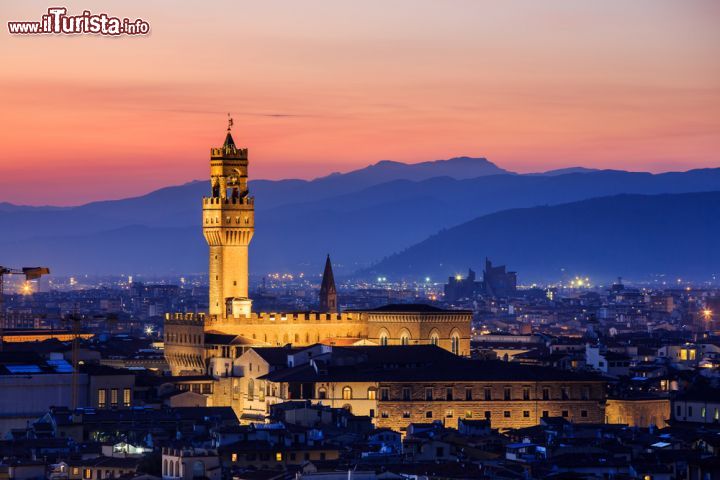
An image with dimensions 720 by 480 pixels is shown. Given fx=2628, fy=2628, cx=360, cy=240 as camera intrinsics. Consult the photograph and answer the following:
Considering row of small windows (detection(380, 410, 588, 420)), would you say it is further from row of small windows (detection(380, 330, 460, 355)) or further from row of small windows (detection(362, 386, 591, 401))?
row of small windows (detection(380, 330, 460, 355))

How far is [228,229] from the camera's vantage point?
121125mm

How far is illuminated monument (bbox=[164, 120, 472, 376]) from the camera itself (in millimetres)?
116000

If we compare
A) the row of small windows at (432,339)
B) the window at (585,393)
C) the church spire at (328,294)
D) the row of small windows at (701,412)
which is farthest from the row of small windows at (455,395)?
the church spire at (328,294)

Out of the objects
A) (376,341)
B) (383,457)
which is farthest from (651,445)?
(376,341)

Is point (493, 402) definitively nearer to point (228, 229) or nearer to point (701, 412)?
point (701, 412)

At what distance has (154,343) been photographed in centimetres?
14538

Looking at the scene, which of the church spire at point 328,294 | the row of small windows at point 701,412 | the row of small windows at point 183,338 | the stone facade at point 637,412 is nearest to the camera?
the row of small windows at point 701,412

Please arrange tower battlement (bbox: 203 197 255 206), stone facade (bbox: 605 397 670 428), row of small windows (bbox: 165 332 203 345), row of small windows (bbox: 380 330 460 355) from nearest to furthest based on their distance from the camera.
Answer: stone facade (bbox: 605 397 670 428) → row of small windows (bbox: 165 332 203 345) → row of small windows (bbox: 380 330 460 355) → tower battlement (bbox: 203 197 255 206)

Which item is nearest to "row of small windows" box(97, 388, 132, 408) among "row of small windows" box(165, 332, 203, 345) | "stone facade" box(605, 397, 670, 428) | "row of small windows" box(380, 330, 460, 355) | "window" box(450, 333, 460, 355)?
"row of small windows" box(165, 332, 203, 345)

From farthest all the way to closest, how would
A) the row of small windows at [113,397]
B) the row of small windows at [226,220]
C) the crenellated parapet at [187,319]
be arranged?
the row of small windows at [226,220] → the crenellated parapet at [187,319] → the row of small windows at [113,397]

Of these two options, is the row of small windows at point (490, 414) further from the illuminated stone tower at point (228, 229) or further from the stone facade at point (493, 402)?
the illuminated stone tower at point (228, 229)

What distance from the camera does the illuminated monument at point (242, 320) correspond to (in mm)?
116000

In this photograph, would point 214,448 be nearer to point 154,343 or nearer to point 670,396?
point 670,396

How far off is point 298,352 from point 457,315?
52.8 feet
